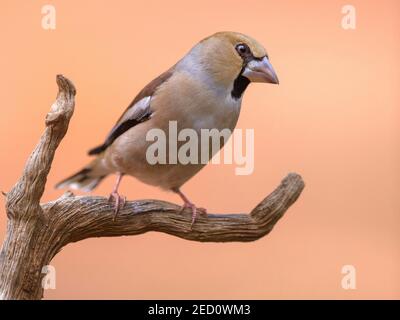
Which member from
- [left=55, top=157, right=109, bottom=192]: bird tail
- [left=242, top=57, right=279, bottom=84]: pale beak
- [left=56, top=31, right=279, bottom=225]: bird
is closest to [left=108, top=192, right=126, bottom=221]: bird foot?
[left=56, top=31, right=279, bottom=225]: bird

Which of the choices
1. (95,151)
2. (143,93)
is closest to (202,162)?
(143,93)

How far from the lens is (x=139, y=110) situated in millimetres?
2582

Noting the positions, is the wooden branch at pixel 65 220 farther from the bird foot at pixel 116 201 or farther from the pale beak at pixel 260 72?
the pale beak at pixel 260 72

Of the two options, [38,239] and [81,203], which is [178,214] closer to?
[81,203]

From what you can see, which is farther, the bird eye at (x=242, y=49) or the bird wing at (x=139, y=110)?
the bird wing at (x=139, y=110)

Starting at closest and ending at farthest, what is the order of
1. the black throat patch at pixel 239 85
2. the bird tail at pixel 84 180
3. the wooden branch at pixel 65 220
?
the wooden branch at pixel 65 220 < the black throat patch at pixel 239 85 < the bird tail at pixel 84 180

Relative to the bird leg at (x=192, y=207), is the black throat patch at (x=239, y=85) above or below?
above

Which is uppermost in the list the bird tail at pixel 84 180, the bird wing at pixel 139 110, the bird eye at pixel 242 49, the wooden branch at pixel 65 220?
the bird eye at pixel 242 49

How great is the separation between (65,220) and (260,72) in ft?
2.86

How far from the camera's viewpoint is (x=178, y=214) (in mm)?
2457

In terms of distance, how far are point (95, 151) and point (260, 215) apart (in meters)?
0.80

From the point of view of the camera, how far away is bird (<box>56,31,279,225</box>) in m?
2.42

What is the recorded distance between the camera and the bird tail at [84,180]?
9.62ft

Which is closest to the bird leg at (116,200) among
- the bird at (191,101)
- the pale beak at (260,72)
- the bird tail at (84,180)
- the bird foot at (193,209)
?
the bird at (191,101)
